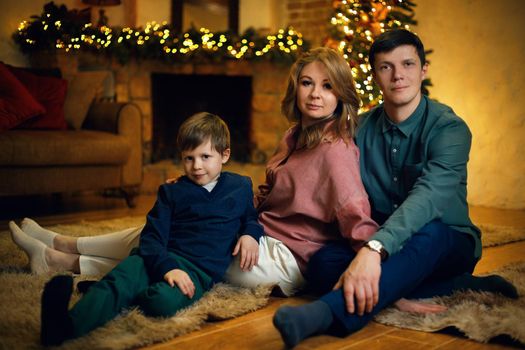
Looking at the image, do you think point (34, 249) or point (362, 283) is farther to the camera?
point (34, 249)

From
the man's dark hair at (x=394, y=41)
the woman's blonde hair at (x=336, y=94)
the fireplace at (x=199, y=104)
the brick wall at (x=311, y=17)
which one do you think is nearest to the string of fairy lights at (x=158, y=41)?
the brick wall at (x=311, y=17)

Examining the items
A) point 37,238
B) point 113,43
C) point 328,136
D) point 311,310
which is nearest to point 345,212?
point 328,136

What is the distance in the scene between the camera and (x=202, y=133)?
1760 millimetres

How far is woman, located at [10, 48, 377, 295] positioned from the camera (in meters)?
1.77

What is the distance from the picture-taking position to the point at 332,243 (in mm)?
1797

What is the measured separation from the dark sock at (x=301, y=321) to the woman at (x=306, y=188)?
0.33 metres

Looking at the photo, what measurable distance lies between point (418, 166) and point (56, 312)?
1.04 m

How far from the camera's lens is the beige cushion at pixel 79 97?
395 centimetres

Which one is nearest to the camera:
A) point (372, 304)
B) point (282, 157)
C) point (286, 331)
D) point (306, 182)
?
point (286, 331)

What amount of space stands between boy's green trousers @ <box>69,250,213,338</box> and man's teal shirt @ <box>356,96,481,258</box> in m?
0.58

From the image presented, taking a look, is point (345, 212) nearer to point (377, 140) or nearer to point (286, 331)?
point (377, 140)

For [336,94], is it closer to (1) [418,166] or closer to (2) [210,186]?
(1) [418,166]

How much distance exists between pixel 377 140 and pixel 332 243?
1.17 feet

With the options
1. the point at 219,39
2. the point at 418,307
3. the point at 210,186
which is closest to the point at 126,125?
the point at 219,39
